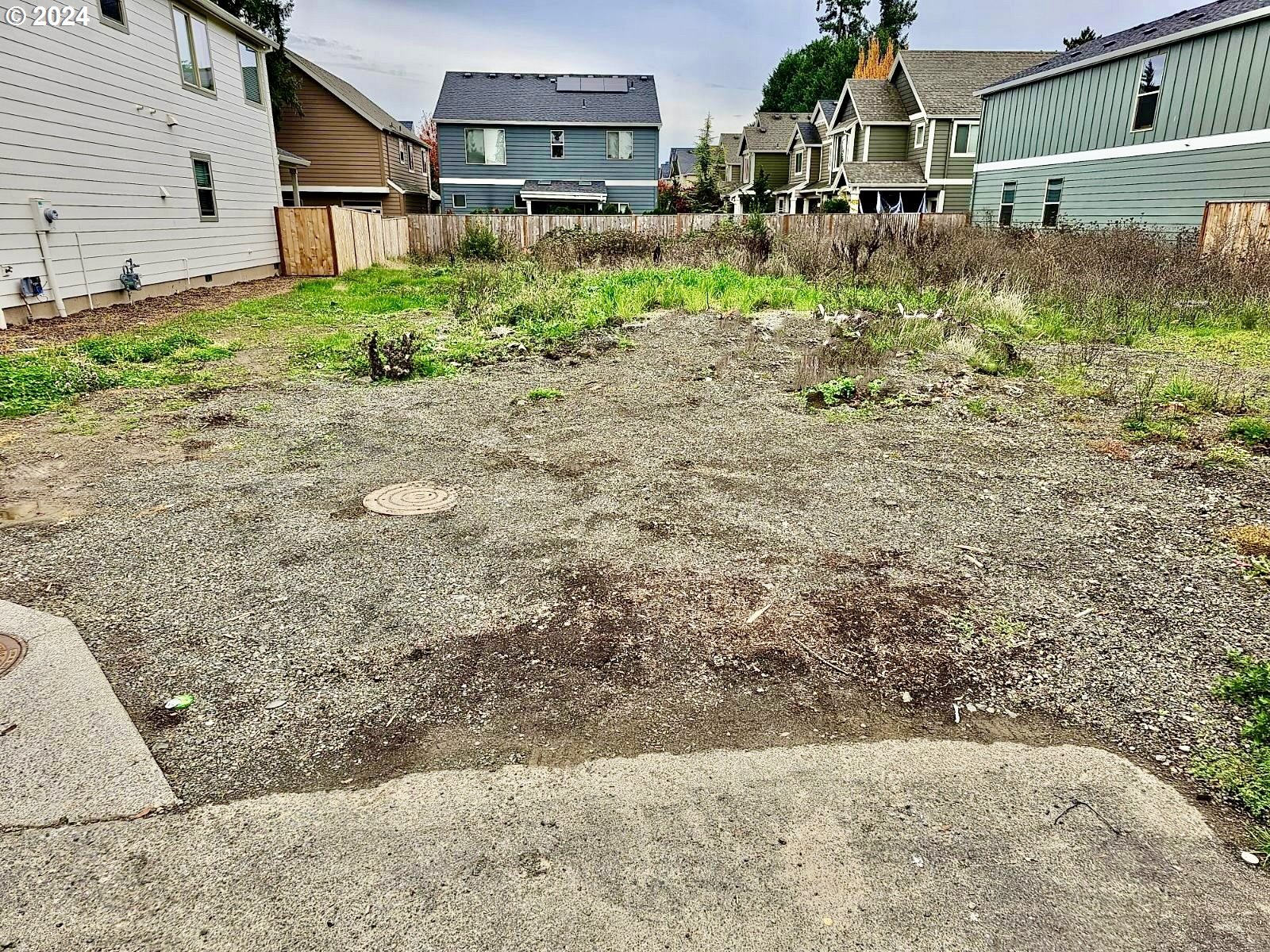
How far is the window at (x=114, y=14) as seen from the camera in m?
10.9

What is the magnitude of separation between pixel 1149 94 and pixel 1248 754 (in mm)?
19926

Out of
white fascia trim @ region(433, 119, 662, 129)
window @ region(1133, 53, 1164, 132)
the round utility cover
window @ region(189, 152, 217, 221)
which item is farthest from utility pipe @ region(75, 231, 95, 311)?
white fascia trim @ region(433, 119, 662, 129)

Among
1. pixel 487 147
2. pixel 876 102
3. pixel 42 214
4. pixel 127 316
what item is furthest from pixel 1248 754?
pixel 876 102

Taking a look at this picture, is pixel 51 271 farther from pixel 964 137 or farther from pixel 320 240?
pixel 964 137

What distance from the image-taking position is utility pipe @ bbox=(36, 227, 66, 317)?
9555 millimetres

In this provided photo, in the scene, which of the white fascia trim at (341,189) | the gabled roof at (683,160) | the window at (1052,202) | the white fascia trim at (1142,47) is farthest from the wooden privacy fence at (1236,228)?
the gabled roof at (683,160)

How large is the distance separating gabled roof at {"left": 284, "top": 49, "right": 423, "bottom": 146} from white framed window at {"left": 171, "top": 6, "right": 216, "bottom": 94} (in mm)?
12563

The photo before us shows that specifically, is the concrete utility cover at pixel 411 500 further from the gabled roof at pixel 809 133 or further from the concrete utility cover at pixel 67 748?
the gabled roof at pixel 809 133

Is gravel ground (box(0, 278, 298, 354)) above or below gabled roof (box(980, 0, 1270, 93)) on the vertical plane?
below

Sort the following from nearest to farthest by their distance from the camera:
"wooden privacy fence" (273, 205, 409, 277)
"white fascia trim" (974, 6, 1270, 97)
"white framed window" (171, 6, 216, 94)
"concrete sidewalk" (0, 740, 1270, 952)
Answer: "concrete sidewalk" (0, 740, 1270, 952) < "white framed window" (171, 6, 216, 94) < "white fascia trim" (974, 6, 1270, 97) < "wooden privacy fence" (273, 205, 409, 277)

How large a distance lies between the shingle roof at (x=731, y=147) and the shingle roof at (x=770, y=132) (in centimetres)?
327

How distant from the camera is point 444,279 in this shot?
53.8 ft

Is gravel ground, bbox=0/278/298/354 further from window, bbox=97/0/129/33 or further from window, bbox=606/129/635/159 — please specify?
window, bbox=606/129/635/159

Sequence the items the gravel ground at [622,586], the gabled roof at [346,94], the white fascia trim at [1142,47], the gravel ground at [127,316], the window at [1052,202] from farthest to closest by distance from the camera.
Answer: the gabled roof at [346,94], the window at [1052,202], the white fascia trim at [1142,47], the gravel ground at [127,316], the gravel ground at [622,586]
